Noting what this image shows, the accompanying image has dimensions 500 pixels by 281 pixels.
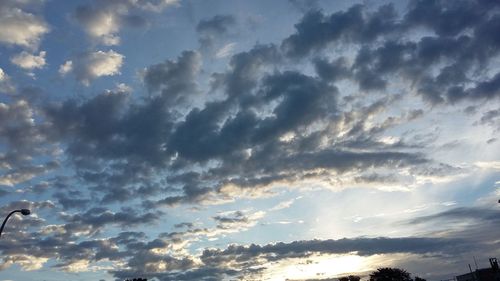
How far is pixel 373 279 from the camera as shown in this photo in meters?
99.5

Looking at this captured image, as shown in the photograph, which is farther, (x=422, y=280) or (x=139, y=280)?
(x=422, y=280)

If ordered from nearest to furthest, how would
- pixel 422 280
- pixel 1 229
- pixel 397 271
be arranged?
pixel 1 229, pixel 397 271, pixel 422 280

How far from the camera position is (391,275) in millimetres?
95188

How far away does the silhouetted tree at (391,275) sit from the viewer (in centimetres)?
9481

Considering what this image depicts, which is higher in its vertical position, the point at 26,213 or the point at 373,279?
the point at 26,213

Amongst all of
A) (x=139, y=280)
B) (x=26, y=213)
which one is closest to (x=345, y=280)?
(x=139, y=280)

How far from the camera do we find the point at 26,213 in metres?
26.2

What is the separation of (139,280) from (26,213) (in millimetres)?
81928

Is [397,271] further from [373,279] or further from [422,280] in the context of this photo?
[422,280]

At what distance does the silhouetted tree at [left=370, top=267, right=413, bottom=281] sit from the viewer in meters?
94.8

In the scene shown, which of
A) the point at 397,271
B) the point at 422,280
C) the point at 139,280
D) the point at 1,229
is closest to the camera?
the point at 1,229

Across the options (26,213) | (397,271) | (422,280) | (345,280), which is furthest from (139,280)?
(26,213)

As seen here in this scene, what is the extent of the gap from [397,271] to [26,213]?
87272 mm

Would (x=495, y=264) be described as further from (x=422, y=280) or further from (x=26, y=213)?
(x=26, y=213)
